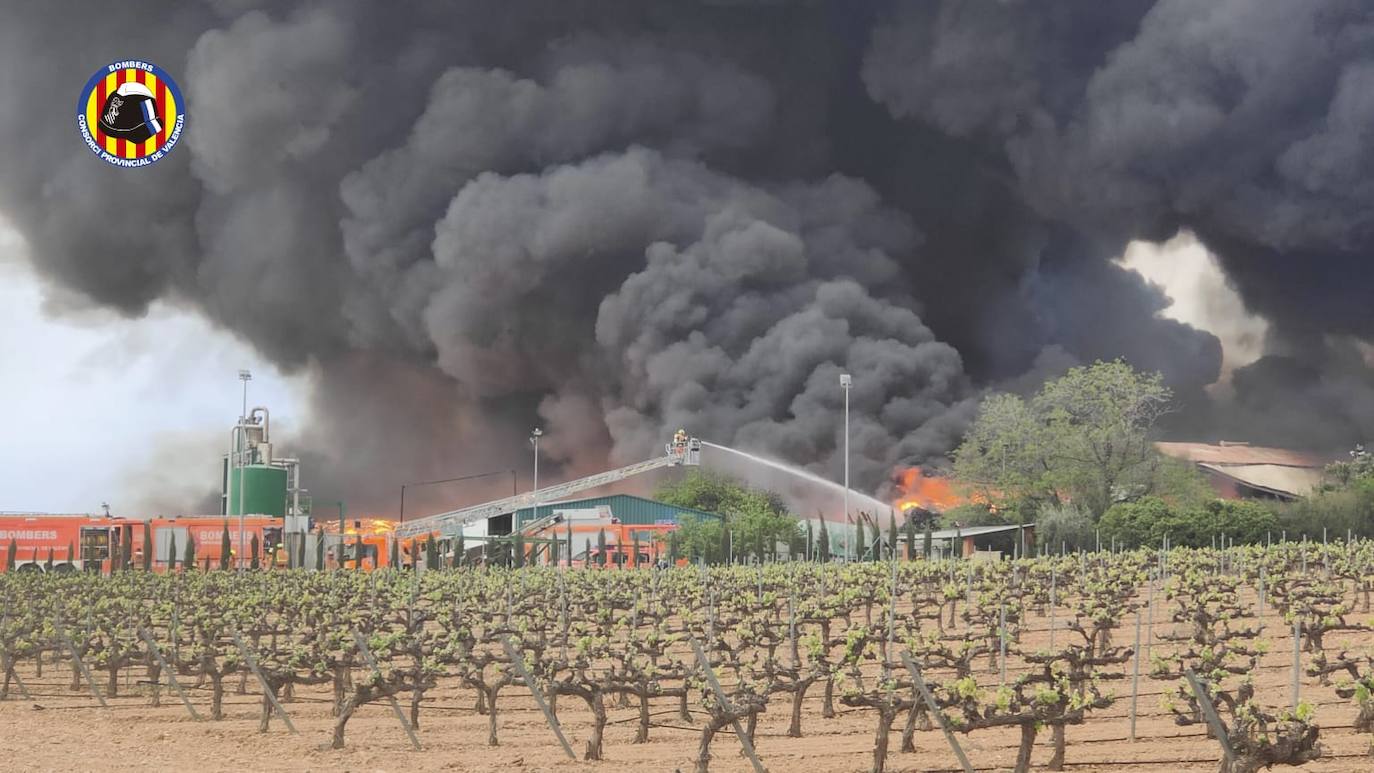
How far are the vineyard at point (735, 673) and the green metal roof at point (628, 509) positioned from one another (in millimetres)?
36986

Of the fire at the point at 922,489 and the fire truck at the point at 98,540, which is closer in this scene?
the fire truck at the point at 98,540

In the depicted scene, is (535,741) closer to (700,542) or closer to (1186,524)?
(1186,524)

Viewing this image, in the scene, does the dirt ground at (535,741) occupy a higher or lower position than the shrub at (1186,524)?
lower

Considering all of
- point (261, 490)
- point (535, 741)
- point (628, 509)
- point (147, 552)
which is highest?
point (261, 490)

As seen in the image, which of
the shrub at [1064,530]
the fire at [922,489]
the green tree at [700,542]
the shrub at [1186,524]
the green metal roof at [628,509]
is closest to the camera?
the shrub at [1186,524]

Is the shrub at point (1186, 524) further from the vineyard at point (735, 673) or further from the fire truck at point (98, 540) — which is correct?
the fire truck at point (98, 540)

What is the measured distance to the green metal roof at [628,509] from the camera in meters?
83.9

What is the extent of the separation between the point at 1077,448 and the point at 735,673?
45209mm

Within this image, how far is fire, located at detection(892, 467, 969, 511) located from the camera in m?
97.9

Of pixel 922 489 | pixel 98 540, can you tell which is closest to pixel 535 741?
pixel 98 540

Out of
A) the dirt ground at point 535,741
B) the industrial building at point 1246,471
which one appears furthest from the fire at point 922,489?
the dirt ground at point 535,741

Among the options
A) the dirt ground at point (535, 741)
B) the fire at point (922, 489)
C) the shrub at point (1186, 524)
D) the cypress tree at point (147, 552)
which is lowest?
the dirt ground at point (535, 741)

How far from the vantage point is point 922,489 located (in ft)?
332

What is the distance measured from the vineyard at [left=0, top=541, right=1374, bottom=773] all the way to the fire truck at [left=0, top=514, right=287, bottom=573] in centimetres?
1779
